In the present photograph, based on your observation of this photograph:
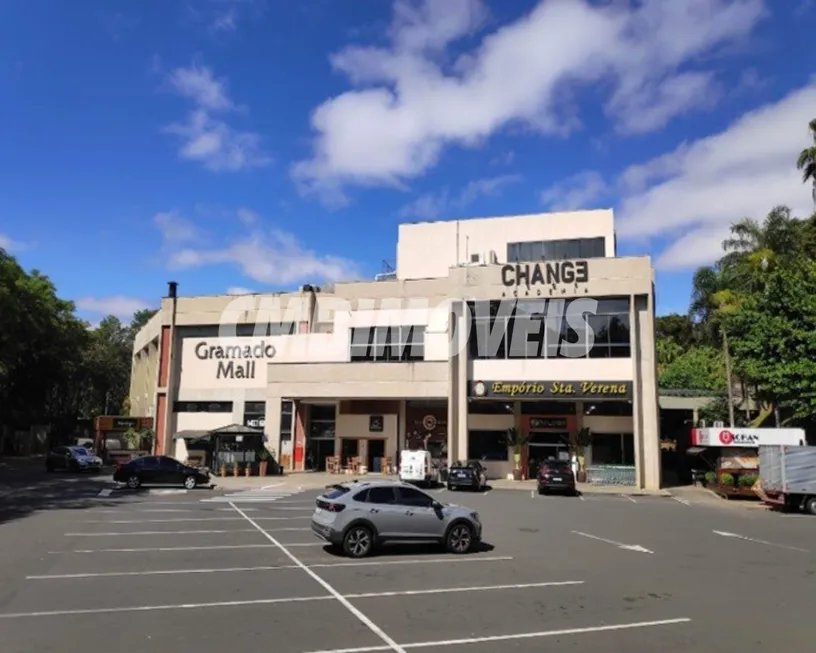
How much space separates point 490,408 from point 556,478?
1024 cm

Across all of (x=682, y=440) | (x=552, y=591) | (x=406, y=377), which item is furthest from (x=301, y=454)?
(x=552, y=591)

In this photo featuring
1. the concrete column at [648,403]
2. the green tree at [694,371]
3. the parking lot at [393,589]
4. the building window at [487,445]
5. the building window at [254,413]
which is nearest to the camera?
the parking lot at [393,589]

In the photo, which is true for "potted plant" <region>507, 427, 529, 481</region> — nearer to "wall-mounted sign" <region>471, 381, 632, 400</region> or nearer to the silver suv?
"wall-mounted sign" <region>471, 381, 632, 400</region>

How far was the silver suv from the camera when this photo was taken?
13891mm

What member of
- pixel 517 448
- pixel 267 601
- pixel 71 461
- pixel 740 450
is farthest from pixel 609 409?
pixel 71 461

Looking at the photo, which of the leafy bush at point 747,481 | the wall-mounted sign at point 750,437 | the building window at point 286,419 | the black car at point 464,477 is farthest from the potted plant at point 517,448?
the building window at point 286,419

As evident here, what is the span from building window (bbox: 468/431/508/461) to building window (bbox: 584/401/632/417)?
5.25 meters

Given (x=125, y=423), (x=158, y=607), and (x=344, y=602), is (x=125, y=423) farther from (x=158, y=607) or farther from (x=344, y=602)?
(x=344, y=602)

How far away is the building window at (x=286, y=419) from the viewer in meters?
44.9

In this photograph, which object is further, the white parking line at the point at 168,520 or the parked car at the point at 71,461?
the parked car at the point at 71,461

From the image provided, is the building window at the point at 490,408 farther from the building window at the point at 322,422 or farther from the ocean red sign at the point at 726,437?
the ocean red sign at the point at 726,437

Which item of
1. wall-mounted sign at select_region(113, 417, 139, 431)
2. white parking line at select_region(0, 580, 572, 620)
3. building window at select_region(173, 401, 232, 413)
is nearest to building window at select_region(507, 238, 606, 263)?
building window at select_region(173, 401, 232, 413)

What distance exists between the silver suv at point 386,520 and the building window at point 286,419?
101 feet

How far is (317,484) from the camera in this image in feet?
114
